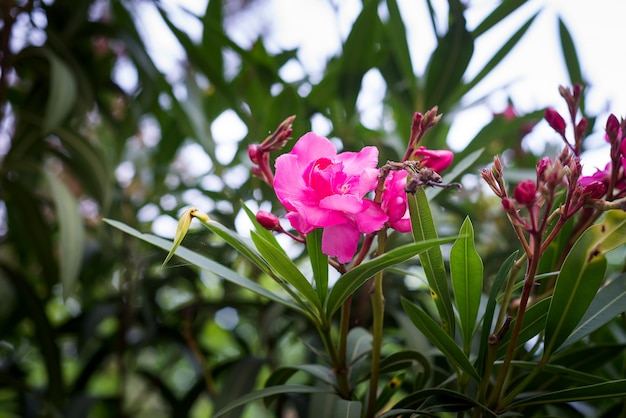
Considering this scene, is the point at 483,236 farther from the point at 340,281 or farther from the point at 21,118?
the point at 21,118

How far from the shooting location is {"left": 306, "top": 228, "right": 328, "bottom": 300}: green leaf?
53 centimetres

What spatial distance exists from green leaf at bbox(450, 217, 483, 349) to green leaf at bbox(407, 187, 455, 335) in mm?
10

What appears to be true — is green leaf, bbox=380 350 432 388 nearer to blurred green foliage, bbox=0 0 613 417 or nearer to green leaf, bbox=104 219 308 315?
green leaf, bbox=104 219 308 315

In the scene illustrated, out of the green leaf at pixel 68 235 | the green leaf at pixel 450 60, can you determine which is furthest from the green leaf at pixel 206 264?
the green leaf at pixel 450 60

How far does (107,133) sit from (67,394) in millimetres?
916

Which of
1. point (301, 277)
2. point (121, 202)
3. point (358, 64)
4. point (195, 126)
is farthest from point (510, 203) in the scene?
point (121, 202)

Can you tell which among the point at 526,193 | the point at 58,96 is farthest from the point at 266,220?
the point at 58,96

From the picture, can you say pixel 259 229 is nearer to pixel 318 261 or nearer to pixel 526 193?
pixel 318 261

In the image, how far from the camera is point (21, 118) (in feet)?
4.12

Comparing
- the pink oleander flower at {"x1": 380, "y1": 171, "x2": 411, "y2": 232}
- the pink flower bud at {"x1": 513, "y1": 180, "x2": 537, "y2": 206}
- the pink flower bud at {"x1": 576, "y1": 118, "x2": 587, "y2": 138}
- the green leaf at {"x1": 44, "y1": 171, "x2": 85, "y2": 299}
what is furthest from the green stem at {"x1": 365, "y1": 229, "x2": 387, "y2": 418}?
the green leaf at {"x1": 44, "y1": 171, "x2": 85, "y2": 299}

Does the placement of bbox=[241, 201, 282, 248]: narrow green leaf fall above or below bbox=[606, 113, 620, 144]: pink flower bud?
below

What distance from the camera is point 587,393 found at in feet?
1.62

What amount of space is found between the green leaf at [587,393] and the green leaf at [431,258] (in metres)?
0.10

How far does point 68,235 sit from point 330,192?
2.17ft
